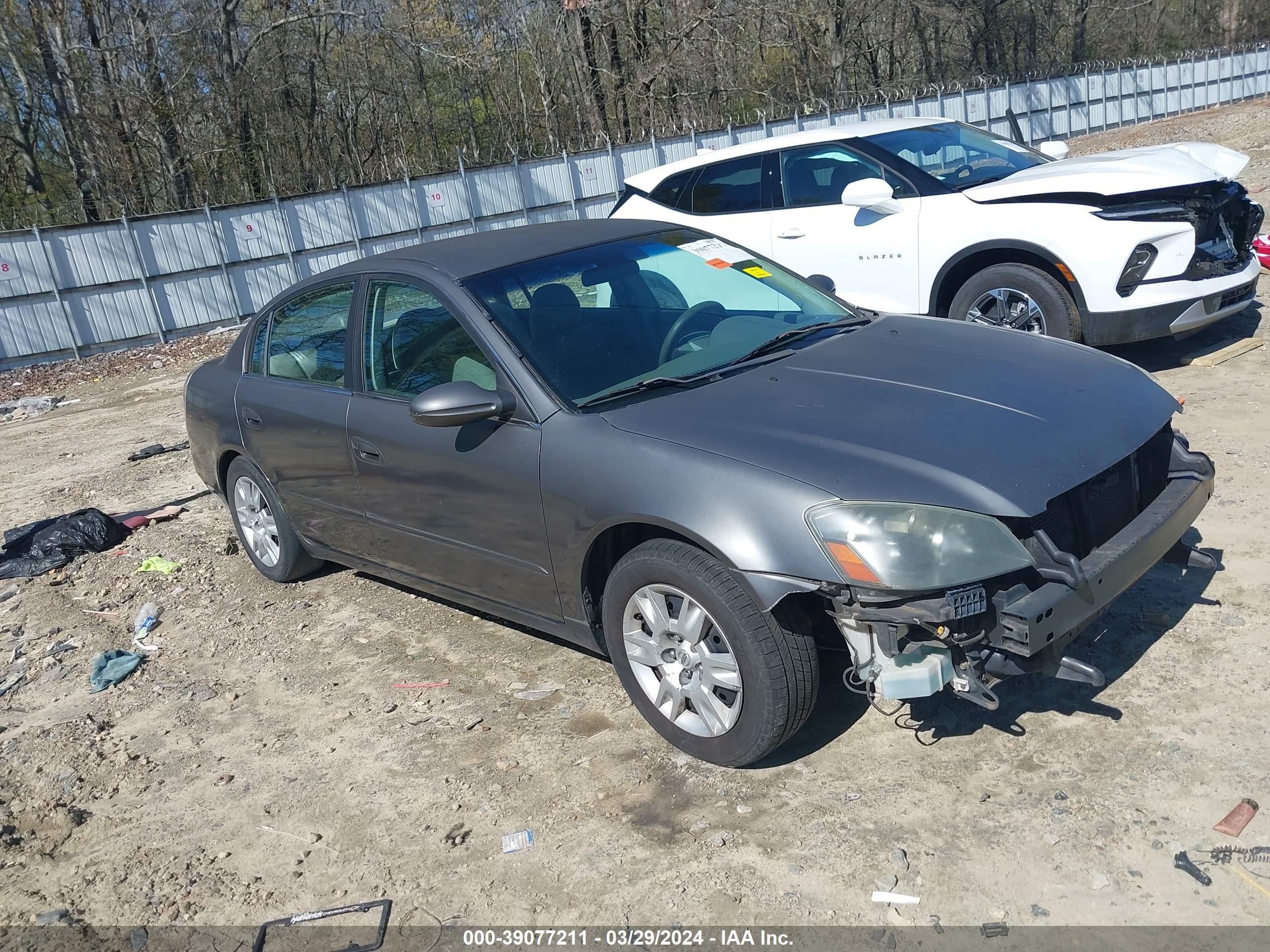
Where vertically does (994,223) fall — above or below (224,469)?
above

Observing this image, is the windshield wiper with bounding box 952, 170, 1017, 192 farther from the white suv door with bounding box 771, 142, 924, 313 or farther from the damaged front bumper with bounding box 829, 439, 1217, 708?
the damaged front bumper with bounding box 829, 439, 1217, 708

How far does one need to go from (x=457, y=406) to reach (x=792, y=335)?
4.59 ft

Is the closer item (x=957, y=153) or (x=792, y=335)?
(x=792, y=335)

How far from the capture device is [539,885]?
10.2 feet

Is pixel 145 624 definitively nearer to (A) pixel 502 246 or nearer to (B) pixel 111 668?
(B) pixel 111 668

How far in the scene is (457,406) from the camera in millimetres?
3750

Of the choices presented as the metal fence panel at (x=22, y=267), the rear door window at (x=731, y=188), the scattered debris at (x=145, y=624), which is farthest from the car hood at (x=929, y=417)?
the metal fence panel at (x=22, y=267)

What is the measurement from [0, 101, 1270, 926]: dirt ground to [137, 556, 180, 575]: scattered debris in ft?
3.19

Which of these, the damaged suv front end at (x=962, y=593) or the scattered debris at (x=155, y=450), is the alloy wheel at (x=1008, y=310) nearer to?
the damaged suv front end at (x=962, y=593)

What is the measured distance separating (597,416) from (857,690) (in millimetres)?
1250

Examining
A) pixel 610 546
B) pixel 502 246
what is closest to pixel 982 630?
pixel 610 546

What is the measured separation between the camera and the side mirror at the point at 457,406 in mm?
3754

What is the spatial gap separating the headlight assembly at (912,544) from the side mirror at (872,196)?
4426 mm

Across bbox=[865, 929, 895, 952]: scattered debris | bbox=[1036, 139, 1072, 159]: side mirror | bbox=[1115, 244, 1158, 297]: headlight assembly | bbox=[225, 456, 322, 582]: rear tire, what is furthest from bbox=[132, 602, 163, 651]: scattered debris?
bbox=[1036, 139, 1072, 159]: side mirror
